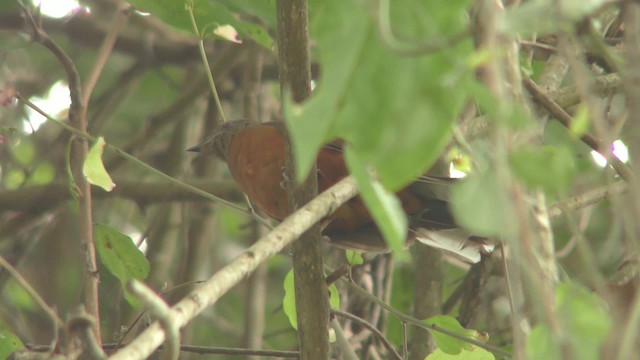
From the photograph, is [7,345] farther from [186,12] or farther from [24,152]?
[24,152]

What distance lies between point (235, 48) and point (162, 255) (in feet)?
4.01

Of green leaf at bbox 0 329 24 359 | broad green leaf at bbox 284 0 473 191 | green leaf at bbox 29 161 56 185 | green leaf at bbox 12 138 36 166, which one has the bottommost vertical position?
broad green leaf at bbox 284 0 473 191

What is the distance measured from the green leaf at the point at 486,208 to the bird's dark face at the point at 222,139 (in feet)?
11.3

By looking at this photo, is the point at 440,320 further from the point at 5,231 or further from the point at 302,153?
the point at 5,231

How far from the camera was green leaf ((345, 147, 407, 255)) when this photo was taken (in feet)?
4.02

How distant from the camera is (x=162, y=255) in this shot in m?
4.85

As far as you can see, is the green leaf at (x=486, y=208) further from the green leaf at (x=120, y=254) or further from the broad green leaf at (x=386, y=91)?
the green leaf at (x=120, y=254)

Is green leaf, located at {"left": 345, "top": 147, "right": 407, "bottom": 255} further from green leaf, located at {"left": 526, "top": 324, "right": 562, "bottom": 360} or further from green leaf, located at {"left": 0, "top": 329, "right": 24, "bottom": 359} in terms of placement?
green leaf, located at {"left": 0, "top": 329, "right": 24, "bottom": 359}

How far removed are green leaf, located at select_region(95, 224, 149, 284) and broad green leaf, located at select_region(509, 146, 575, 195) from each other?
1852 mm

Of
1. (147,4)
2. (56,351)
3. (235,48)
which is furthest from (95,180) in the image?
(235,48)

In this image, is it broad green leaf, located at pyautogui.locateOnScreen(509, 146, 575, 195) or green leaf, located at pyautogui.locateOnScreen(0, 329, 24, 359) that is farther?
green leaf, located at pyautogui.locateOnScreen(0, 329, 24, 359)

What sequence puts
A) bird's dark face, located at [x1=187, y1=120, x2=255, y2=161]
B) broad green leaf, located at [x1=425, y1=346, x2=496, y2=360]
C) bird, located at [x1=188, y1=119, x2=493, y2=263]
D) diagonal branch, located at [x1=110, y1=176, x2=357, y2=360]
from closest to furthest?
1. diagonal branch, located at [x1=110, y1=176, x2=357, y2=360]
2. broad green leaf, located at [x1=425, y1=346, x2=496, y2=360]
3. bird, located at [x1=188, y1=119, x2=493, y2=263]
4. bird's dark face, located at [x1=187, y1=120, x2=255, y2=161]

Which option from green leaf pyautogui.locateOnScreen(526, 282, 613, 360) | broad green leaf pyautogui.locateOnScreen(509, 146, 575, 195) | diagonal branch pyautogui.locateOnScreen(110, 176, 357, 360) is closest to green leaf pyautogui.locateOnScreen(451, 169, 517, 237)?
broad green leaf pyautogui.locateOnScreen(509, 146, 575, 195)

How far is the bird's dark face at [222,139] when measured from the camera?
15.2 ft
